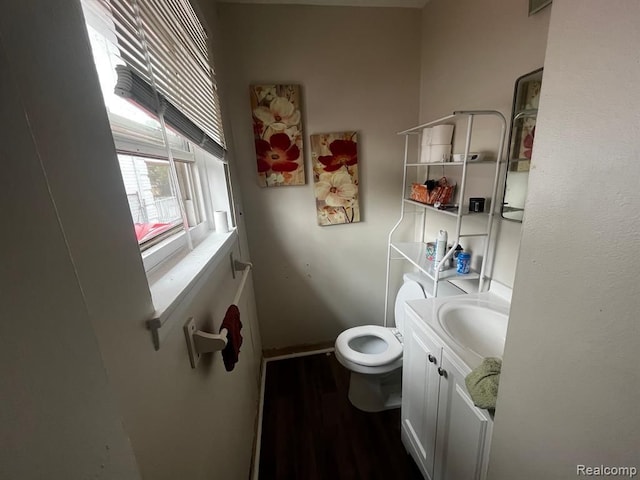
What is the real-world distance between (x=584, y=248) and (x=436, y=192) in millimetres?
1141

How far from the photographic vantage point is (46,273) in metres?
0.27

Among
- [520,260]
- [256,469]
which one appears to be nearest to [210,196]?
[520,260]

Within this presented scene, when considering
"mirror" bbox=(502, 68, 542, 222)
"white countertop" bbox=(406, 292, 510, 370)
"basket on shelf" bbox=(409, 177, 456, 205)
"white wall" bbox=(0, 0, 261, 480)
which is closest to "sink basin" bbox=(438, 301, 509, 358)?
"white countertop" bbox=(406, 292, 510, 370)

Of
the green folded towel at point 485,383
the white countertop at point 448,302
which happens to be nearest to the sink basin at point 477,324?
the white countertop at point 448,302

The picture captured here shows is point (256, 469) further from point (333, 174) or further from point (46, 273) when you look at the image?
point (333, 174)

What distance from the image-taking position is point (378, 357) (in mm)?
1539

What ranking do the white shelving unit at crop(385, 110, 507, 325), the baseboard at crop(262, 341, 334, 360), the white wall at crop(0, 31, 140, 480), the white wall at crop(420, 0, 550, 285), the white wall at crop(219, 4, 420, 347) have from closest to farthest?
the white wall at crop(0, 31, 140, 480) < the white wall at crop(420, 0, 550, 285) < the white shelving unit at crop(385, 110, 507, 325) < the white wall at crop(219, 4, 420, 347) < the baseboard at crop(262, 341, 334, 360)

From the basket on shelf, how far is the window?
3.77 feet

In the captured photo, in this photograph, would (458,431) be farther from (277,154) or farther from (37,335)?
(277,154)

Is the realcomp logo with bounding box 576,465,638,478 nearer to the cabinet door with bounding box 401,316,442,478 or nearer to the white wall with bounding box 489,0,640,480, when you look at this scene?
the white wall with bounding box 489,0,640,480

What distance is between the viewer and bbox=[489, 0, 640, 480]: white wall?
383 mm

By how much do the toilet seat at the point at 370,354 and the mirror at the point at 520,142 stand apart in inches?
37.2

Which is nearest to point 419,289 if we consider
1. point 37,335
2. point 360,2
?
point 37,335

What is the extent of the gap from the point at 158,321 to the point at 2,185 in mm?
365
